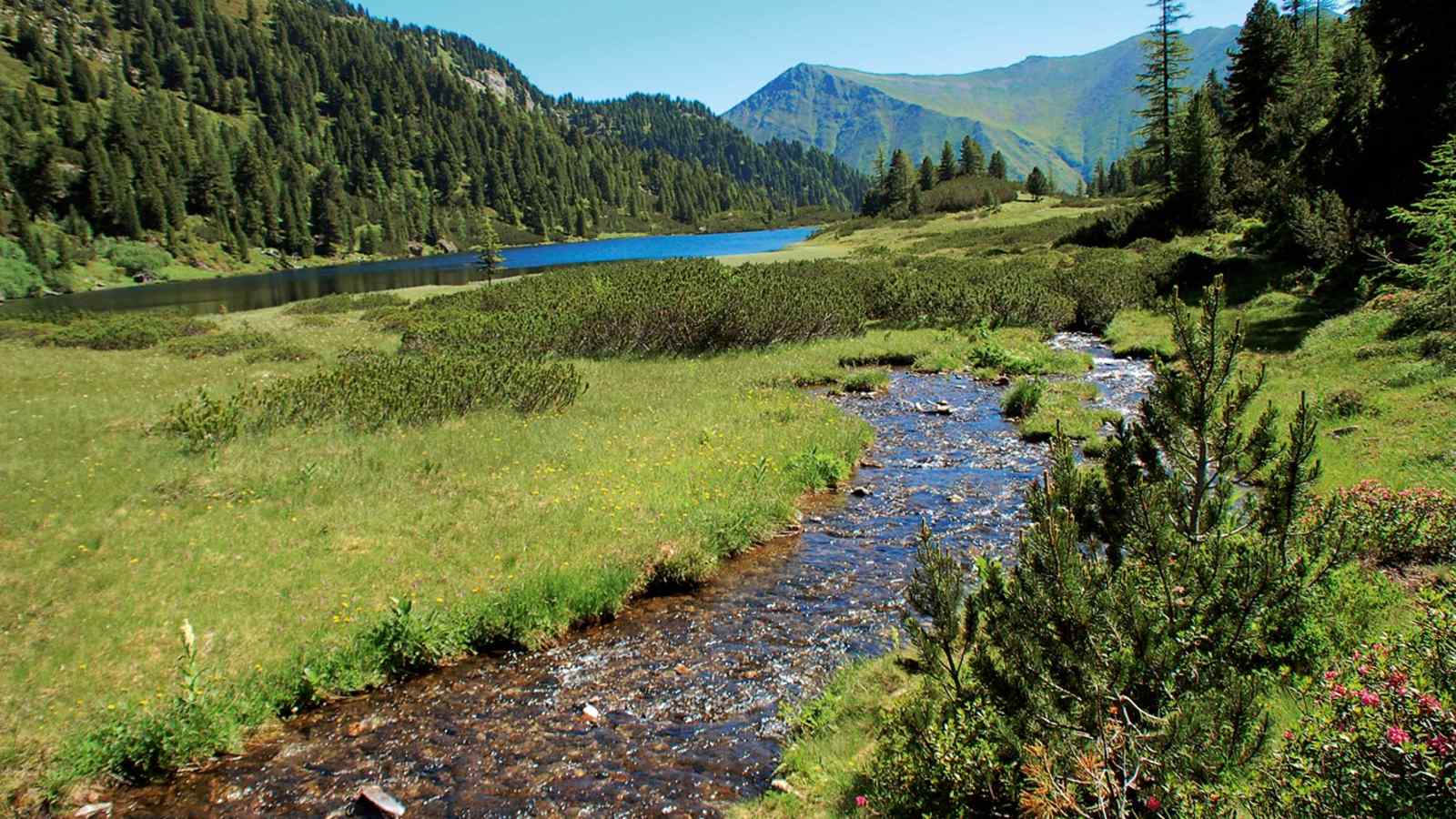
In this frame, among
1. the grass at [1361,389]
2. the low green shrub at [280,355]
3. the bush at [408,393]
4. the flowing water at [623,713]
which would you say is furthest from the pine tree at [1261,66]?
the low green shrub at [280,355]

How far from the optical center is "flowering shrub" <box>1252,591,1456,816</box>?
342 cm

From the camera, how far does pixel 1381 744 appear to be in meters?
3.63

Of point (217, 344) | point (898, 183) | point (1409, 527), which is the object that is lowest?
point (1409, 527)

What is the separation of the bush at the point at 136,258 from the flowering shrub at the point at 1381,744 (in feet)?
512

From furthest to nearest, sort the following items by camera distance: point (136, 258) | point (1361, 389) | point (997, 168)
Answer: point (997, 168) < point (136, 258) < point (1361, 389)

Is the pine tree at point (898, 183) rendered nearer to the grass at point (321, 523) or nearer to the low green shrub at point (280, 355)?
the low green shrub at point (280, 355)

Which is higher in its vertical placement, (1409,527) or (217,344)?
(217,344)

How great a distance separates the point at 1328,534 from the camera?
5.15 m

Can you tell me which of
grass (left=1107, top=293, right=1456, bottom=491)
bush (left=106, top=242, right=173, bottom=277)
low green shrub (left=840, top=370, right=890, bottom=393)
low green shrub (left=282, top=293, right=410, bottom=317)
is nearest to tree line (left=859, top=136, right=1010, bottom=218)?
low green shrub (left=282, top=293, right=410, bottom=317)

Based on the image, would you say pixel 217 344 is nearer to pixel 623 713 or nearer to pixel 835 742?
pixel 623 713

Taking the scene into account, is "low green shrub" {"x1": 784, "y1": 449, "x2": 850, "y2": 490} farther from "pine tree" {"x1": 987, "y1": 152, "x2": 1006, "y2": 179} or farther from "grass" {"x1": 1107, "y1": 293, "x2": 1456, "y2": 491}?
"pine tree" {"x1": 987, "y1": 152, "x2": 1006, "y2": 179}

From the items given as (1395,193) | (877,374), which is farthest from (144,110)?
(1395,193)

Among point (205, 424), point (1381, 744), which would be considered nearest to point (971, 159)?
point (205, 424)

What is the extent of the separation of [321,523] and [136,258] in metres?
143
